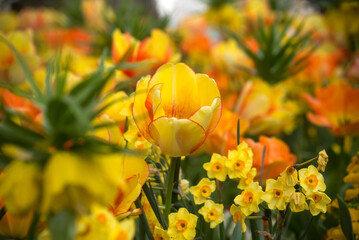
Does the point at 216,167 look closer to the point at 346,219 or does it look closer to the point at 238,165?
the point at 238,165

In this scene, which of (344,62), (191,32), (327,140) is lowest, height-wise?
(327,140)

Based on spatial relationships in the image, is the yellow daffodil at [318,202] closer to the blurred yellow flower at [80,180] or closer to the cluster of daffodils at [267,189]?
the cluster of daffodils at [267,189]

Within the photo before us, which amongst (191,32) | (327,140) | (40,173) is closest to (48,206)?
(40,173)

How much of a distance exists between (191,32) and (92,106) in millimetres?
1369

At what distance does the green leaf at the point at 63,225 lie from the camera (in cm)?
17

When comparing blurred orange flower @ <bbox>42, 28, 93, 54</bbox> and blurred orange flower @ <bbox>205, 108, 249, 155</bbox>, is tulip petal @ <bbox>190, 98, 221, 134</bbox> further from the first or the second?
blurred orange flower @ <bbox>42, 28, 93, 54</bbox>

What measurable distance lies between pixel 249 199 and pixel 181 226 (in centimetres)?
5

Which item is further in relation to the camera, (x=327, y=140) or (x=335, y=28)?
(x=335, y=28)

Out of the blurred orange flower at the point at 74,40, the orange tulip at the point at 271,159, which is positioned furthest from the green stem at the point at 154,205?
the blurred orange flower at the point at 74,40

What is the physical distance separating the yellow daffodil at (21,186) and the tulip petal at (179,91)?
121 millimetres

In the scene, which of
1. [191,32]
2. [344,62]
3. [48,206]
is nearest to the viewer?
[48,206]

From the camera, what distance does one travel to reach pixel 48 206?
0.17 metres

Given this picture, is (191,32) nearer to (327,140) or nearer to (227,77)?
(227,77)

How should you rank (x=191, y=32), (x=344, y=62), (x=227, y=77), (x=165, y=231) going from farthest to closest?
(x=191, y=32) → (x=344, y=62) → (x=227, y=77) → (x=165, y=231)
